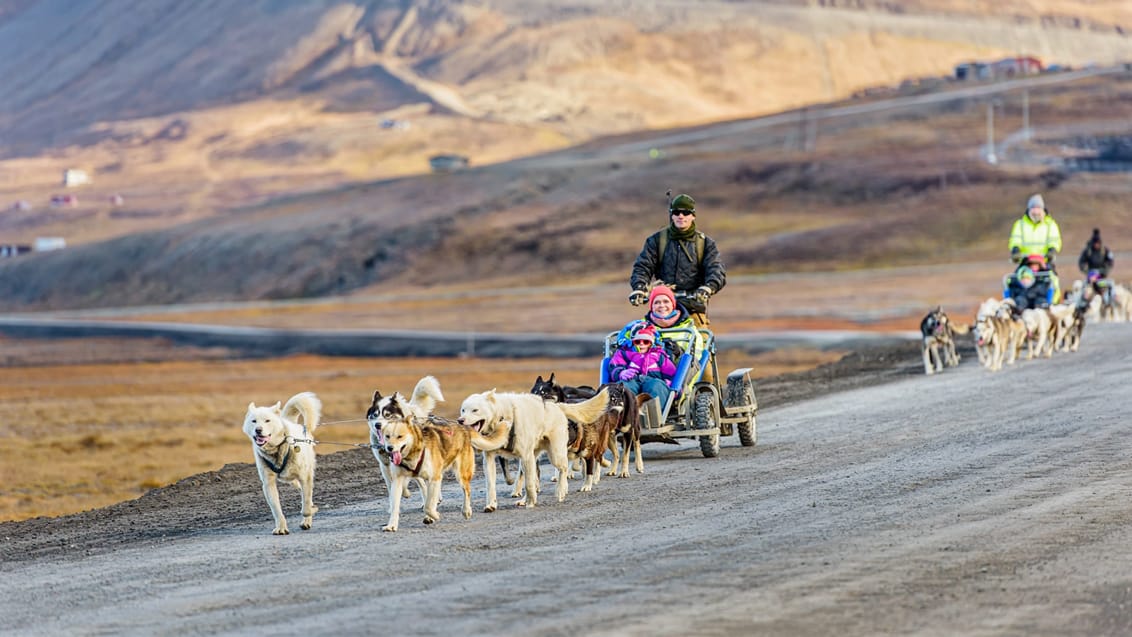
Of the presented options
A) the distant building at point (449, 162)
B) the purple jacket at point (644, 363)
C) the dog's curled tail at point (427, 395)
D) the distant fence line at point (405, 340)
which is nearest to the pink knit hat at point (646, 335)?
the purple jacket at point (644, 363)

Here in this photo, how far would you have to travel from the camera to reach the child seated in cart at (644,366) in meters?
16.4

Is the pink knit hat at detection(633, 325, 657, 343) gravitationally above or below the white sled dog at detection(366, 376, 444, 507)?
above

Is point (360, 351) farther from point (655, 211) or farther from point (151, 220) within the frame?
point (151, 220)

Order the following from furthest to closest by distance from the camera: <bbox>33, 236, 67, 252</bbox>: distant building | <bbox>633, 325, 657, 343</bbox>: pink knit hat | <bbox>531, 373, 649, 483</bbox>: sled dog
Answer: <bbox>33, 236, 67, 252</bbox>: distant building, <bbox>633, 325, 657, 343</bbox>: pink knit hat, <bbox>531, 373, 649, 483</bbox>: sled dog

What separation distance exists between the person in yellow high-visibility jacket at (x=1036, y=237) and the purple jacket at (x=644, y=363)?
42.4 ft

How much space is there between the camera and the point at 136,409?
42.8m

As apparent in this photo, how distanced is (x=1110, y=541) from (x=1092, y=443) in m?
5.69

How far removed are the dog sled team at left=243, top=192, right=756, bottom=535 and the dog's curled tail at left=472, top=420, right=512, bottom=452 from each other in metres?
0.01

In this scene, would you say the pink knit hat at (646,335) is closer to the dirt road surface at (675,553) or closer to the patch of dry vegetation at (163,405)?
the dirt road surface at (675,553)

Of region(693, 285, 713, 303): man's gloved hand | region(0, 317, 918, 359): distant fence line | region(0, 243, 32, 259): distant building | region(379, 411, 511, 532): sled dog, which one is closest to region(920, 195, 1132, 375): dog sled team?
region(693, 285, 713, 303): man's gloved hand

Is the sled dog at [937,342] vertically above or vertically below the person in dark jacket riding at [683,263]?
Result: below

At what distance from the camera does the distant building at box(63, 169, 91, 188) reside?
185 metres

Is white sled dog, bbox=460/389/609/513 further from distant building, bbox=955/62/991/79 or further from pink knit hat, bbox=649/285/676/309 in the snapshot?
distant building, bbox=955/62/991/79

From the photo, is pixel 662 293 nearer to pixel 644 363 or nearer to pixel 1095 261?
pixel 644 363
